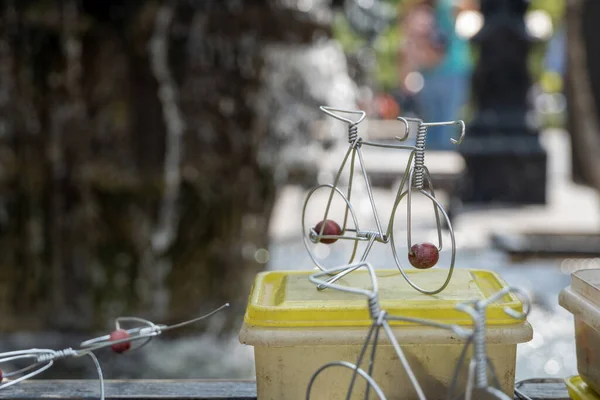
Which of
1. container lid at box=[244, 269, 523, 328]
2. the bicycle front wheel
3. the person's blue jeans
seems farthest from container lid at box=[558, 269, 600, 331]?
the person's blue jeans

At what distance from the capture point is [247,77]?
4926 millimetres

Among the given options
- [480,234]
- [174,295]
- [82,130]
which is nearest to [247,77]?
[82,130]

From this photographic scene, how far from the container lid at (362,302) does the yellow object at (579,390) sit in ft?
1.19

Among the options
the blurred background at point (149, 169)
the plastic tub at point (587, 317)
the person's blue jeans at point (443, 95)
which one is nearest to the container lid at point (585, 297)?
the plastic tub at point (587, 317)

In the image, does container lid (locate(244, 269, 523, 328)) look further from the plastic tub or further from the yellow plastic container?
the plastic tub

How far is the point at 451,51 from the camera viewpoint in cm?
1942

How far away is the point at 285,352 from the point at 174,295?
12.5 ft

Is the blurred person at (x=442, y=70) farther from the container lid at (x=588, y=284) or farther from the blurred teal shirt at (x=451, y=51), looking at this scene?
the container lid at (x=588, y=284)

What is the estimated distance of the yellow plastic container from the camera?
4.95 feet

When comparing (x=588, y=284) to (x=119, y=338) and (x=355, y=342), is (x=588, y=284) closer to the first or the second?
(x=355, y=342)

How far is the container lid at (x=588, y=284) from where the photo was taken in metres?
1.67

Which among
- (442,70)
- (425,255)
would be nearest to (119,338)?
(425,255)

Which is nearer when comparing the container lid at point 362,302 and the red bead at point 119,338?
the container lid at point 362,302

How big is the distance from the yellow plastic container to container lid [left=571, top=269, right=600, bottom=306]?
21 centimetres
